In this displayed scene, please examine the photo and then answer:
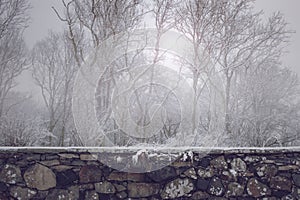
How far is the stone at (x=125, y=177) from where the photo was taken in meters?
3.30

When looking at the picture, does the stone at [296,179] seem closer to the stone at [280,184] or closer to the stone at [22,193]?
the stone at [280,184]

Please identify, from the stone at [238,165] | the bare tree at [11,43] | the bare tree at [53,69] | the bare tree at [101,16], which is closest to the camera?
the stone at [238,165]

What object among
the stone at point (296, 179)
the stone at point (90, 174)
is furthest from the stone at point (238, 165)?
the stone at point (90, 174)

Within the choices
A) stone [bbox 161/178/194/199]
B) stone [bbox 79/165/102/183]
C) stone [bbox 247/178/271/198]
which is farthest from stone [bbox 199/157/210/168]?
stone [bbox 79/165/102/183]

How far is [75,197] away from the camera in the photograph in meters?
3.25

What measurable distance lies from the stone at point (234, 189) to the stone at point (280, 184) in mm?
358

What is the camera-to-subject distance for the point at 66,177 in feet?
10.7

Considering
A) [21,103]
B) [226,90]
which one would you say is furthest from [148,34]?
[21,103]

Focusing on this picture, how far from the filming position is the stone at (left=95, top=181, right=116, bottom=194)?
3276 mm

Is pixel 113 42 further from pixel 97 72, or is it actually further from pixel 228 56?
pixel 228 56

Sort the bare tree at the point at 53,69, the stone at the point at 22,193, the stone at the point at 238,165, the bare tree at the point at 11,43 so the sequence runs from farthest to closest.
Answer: the bare tree at the point at 53,69 < the bare tree at the point at 11,43 < the stone at the point at 238,165 < the stone at the point at 22,193

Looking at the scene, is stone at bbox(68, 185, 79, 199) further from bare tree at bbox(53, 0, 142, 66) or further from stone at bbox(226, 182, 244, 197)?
bare tree at bbox(53, 0, 142, 66)

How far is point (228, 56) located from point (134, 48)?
11.0 ft

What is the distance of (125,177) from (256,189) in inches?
57.6
